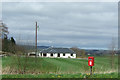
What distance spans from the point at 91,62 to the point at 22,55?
15.4ft

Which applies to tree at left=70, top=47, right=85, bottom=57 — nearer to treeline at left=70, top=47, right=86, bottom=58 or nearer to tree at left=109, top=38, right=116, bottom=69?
treeline at left=70, top=47, right=86, bottom=58

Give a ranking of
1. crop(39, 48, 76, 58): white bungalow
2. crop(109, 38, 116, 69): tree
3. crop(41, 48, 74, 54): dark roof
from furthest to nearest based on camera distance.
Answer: crop(41, 48, 74, 54): dark roof, crop(39, 48, 76, 58): white bungalow, crop(109, 38, 116, 69): tree

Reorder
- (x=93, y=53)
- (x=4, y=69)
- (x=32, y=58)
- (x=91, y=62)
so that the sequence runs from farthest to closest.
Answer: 1. (x=93, y=53)
2. (x=32, y=58)
3. (x=4, y=69)
4. (x=91, y=62)

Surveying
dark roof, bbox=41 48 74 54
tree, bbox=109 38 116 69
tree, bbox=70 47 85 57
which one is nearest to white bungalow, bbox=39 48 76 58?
dark roof, bbox=41 48 74 54

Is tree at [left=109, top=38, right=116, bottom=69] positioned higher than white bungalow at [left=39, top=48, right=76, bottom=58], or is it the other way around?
tree at [left=109, top=38, right=116, bottom=69]

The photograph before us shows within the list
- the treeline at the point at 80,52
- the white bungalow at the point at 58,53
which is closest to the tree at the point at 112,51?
the treeline at the point at 80,52

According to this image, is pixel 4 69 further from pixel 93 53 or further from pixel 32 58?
pixel 93 53

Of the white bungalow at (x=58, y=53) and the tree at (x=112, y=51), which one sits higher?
the tree at (x=112, y=51)

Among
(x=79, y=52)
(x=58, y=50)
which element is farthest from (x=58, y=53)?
(x=79, y=52)

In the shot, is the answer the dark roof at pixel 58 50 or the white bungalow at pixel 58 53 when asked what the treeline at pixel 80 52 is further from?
the dark roof at pixel 58 50

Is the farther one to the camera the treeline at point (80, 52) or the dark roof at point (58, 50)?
the dark roof at point (58, 50)

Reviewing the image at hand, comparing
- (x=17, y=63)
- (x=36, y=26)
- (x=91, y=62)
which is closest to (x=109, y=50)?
(x=91, y=62)

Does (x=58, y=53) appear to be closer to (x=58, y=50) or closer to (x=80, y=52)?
(x=58, y=50)

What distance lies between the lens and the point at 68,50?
52000mm
